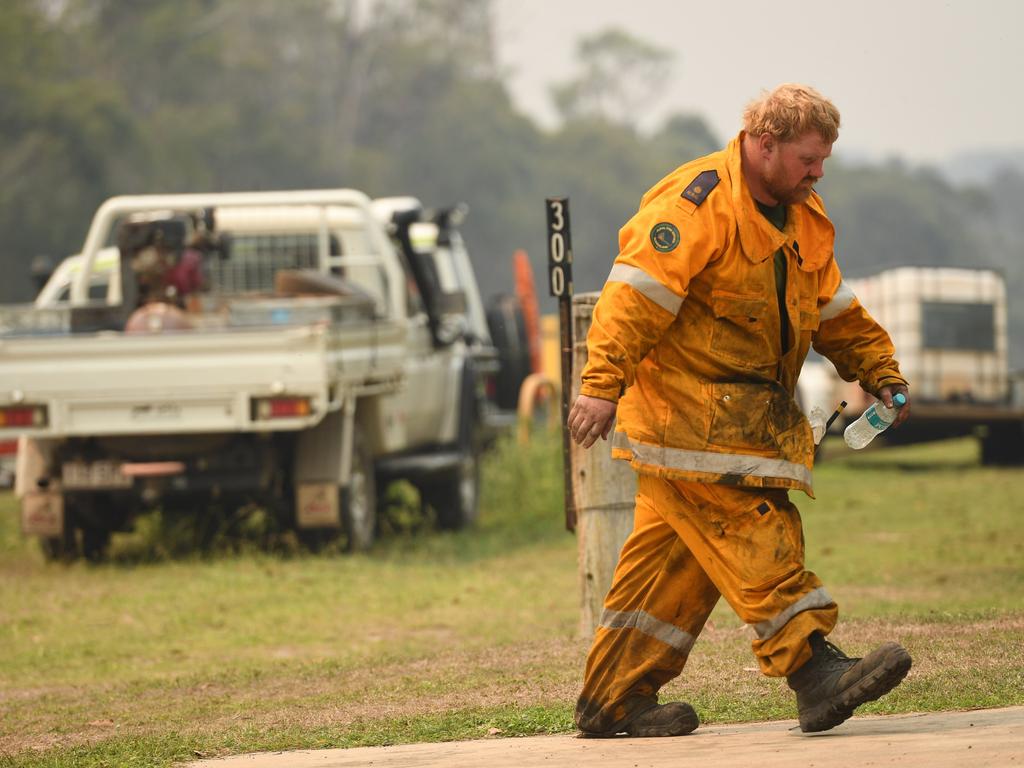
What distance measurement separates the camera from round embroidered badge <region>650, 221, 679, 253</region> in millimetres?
5312

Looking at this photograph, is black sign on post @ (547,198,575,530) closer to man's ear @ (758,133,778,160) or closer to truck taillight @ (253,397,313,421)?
man's ear @ (758,133,778,160)

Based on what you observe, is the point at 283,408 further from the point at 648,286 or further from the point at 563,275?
the point at 648,286

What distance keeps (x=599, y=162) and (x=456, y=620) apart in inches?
2560

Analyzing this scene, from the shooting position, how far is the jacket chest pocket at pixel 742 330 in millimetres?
5410

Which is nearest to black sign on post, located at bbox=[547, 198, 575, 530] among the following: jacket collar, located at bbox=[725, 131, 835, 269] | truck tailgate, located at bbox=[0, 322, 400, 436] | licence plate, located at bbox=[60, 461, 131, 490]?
jacket collar, located at bbox=[725, 131, 835, 269]

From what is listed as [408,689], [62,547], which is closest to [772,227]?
[408,689]

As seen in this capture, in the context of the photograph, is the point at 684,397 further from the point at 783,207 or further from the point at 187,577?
the point at 187,577

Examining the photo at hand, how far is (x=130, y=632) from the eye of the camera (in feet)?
31.4

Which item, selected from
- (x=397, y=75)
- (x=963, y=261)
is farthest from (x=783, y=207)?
(x=963, y=261)

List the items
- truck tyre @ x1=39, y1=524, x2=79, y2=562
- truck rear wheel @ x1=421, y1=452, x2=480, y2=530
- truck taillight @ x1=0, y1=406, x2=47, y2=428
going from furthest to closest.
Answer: truck rear wheel @ x1=421, y1=452, x2=480, y2=530 → truck tyre @ x1=39, y1=524, x2=79, y2=562 → truck taillight @ x1=0, y1=406, x2=47, y2=428

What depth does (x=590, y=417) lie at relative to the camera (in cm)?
521

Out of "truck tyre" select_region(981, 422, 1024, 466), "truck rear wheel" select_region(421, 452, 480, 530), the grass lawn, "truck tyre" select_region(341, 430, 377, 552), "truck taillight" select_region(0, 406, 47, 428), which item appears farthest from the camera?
"truck tyre" select_region(981, 422, 1024, 466)

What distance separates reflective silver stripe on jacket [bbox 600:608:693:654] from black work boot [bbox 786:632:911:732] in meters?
0.37

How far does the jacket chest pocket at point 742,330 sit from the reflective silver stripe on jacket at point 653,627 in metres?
0.77
